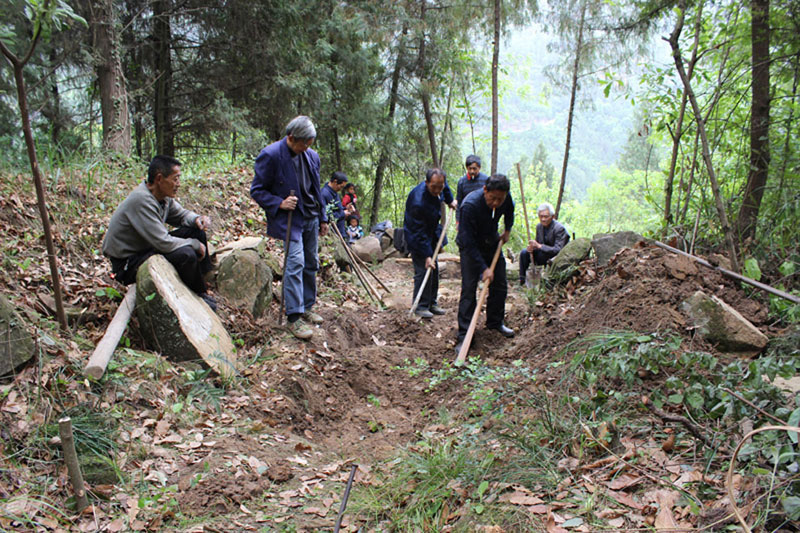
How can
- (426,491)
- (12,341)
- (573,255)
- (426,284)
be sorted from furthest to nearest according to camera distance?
1. (426,284)
2. (573,255)
3. (12,341)
4. (426,491)

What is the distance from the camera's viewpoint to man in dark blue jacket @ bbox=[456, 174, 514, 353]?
512 centimetres

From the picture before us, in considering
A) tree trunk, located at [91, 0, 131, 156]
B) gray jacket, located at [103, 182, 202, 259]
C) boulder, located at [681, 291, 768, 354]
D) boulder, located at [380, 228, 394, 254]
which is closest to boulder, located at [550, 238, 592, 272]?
boulder, located at [681, 291, 768, 354]

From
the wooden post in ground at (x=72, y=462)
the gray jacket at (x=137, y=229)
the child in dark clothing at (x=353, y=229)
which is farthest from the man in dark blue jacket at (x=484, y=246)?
the child in dark clothing at (x=353, y=229)

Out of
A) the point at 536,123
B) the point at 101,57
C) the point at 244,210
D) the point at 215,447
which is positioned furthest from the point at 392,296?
the point at 536,123

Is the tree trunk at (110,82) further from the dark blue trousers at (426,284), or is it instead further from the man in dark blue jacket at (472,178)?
the man in dark blue jacket at (472,178)

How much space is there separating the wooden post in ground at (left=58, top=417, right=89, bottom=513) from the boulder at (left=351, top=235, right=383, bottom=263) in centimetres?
835

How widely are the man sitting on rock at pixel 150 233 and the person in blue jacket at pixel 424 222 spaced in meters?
2.88

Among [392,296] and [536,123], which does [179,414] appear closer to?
[392,296]

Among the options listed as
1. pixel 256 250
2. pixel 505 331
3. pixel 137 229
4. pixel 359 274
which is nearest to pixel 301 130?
pixel 256 250

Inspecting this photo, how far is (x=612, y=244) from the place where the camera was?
5.97 m

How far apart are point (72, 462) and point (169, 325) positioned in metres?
1.68

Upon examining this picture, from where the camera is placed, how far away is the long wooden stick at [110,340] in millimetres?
3238

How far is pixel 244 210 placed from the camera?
8.15 m

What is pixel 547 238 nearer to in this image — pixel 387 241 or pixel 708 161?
pixel 708 161
